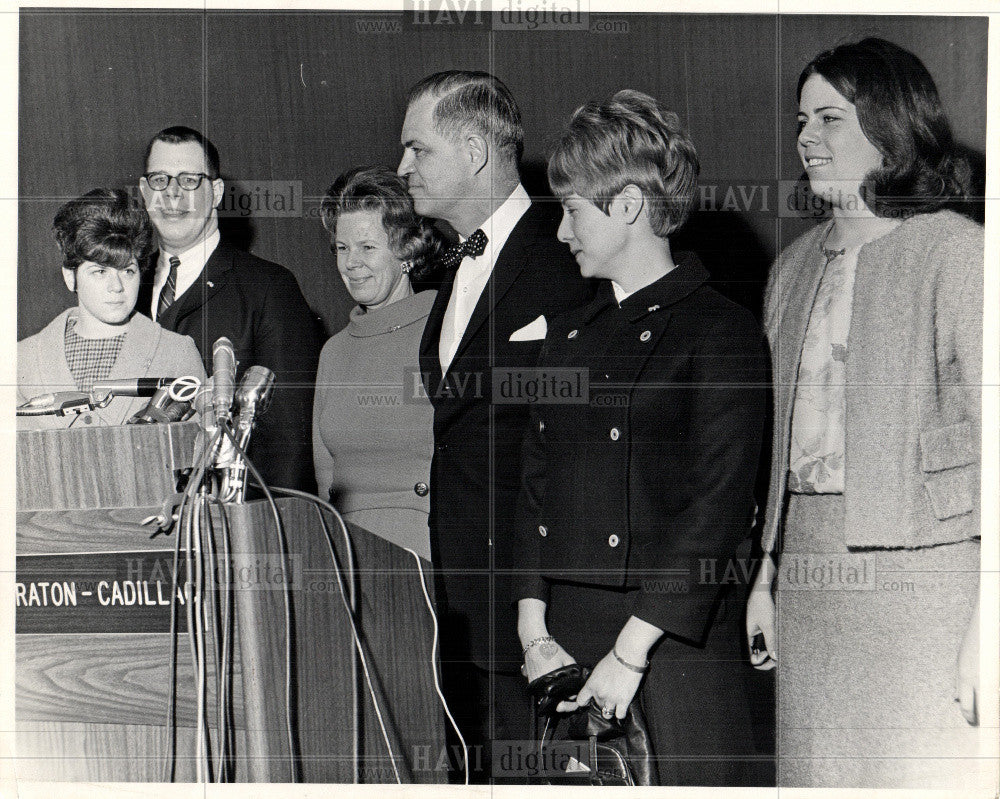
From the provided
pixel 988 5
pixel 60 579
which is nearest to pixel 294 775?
pixel 60 579

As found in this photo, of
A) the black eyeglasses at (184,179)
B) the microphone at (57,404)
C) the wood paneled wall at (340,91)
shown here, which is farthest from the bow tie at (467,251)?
the microphone at (57,404)

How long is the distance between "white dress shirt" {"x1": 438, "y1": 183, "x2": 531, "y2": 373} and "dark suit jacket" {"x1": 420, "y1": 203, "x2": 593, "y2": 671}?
0.01 metres

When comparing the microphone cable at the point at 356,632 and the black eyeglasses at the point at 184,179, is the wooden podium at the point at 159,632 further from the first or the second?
the black eyeglasses at the point at 184,179

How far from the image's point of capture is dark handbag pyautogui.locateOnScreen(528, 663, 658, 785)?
1.92 meters

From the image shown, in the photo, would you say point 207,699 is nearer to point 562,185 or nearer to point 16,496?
point 16,496

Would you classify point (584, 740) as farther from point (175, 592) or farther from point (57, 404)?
point (57, 404)

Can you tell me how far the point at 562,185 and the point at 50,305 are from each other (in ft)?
3.38

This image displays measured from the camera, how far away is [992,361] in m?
1.98

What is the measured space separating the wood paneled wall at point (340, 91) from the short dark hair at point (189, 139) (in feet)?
0.05

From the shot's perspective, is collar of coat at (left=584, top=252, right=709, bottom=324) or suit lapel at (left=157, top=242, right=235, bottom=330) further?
suit lapel at (left=157, top=242, right=235, bottom=330)

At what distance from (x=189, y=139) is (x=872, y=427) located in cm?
A: 143

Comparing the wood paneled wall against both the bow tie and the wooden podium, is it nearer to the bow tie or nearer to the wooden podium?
the bow tie

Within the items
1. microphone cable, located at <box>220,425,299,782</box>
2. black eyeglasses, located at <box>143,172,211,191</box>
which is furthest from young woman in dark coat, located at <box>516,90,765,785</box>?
black eyeglasses, located at <box>143,172,211,191</box>

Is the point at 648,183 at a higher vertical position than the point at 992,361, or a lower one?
higher
